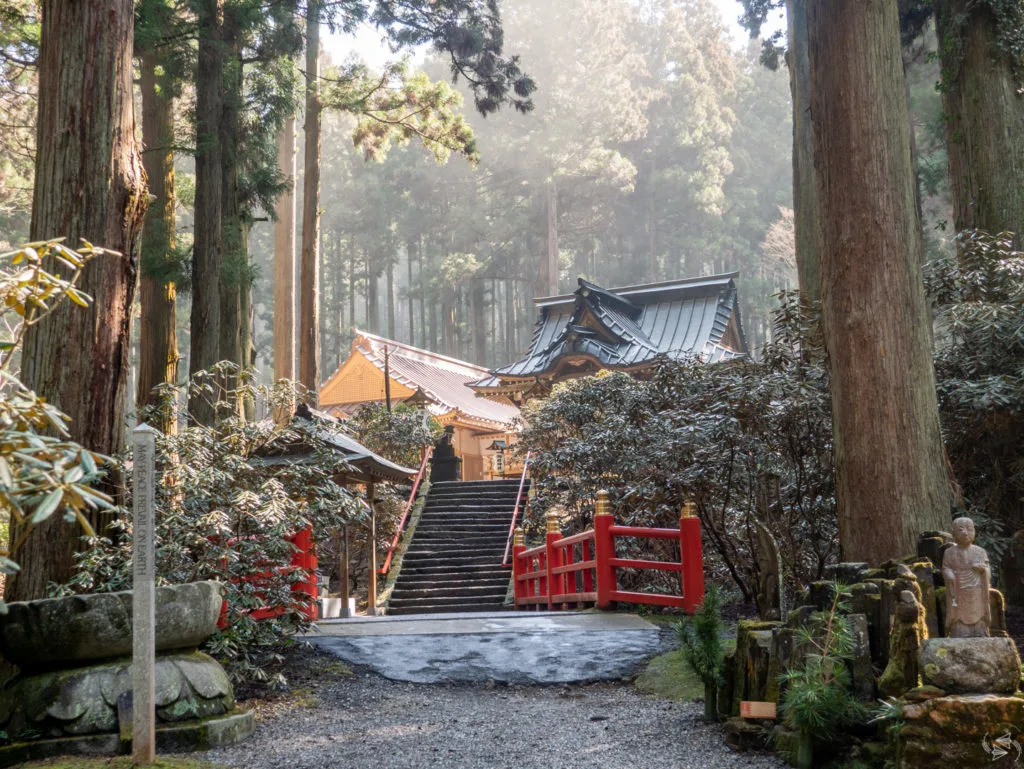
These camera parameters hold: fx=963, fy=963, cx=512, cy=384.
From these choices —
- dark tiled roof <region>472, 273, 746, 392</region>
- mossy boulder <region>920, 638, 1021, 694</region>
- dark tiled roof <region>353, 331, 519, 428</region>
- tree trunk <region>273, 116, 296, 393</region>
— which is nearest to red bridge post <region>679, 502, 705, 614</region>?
mossy boulder <region>920, 638, 1021, 694</region>

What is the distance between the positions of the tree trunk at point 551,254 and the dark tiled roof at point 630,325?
7988 mm

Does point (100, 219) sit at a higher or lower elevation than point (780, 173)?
lower

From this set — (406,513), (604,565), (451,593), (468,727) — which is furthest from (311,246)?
(468,727)

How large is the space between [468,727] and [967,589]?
282 centimetres

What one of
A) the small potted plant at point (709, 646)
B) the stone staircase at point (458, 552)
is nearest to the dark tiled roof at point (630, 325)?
the stone staircase at point (458, 552)

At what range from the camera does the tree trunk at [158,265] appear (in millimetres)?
9852

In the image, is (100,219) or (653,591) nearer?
(100,219)

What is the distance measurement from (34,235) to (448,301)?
33825mm

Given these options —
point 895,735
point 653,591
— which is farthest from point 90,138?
point 653,591

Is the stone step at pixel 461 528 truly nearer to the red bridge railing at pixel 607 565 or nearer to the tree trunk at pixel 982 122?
the red bridge railing at pixel 607 565

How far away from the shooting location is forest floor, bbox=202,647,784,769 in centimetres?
452

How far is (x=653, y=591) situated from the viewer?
36.8ft

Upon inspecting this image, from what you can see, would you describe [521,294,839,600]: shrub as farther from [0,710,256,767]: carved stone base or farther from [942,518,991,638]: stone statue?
[0,710,256,767]: carved stone base

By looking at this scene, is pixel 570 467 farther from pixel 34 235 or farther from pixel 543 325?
pixel 543 325
